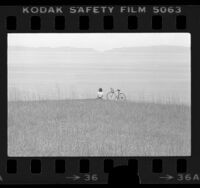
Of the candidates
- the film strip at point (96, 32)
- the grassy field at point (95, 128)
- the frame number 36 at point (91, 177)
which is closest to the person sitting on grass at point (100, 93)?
the grassy field at point (95, 128)

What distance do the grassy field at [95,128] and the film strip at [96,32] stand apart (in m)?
0.09

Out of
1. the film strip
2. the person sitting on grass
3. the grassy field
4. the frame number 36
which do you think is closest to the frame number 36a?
the film strip

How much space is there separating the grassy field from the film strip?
9 centimetres

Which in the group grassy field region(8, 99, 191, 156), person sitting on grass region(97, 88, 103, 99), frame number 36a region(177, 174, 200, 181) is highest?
person sitting on grass region(97, 88, 103, 99)

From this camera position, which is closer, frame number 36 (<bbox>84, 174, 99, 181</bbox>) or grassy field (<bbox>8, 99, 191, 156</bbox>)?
frame number 36 (<bbox>84, 174, 99, 181</bbox>)

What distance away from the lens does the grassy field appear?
5.71 metres

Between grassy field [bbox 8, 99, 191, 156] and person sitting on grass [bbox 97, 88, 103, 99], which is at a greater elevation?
person sitting on grass [bbox 97, 88, 103, 99]

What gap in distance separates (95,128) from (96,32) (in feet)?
3.59

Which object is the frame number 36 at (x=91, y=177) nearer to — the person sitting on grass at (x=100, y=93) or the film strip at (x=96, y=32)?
the film strip at (x=96, y=32)

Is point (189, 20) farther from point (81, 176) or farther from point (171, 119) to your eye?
point (81, 176)

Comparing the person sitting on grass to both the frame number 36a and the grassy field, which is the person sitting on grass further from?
the frame number 36a

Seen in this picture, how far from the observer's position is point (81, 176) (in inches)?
221

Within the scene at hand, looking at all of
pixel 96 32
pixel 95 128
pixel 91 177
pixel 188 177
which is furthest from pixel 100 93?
pixel 188 177
